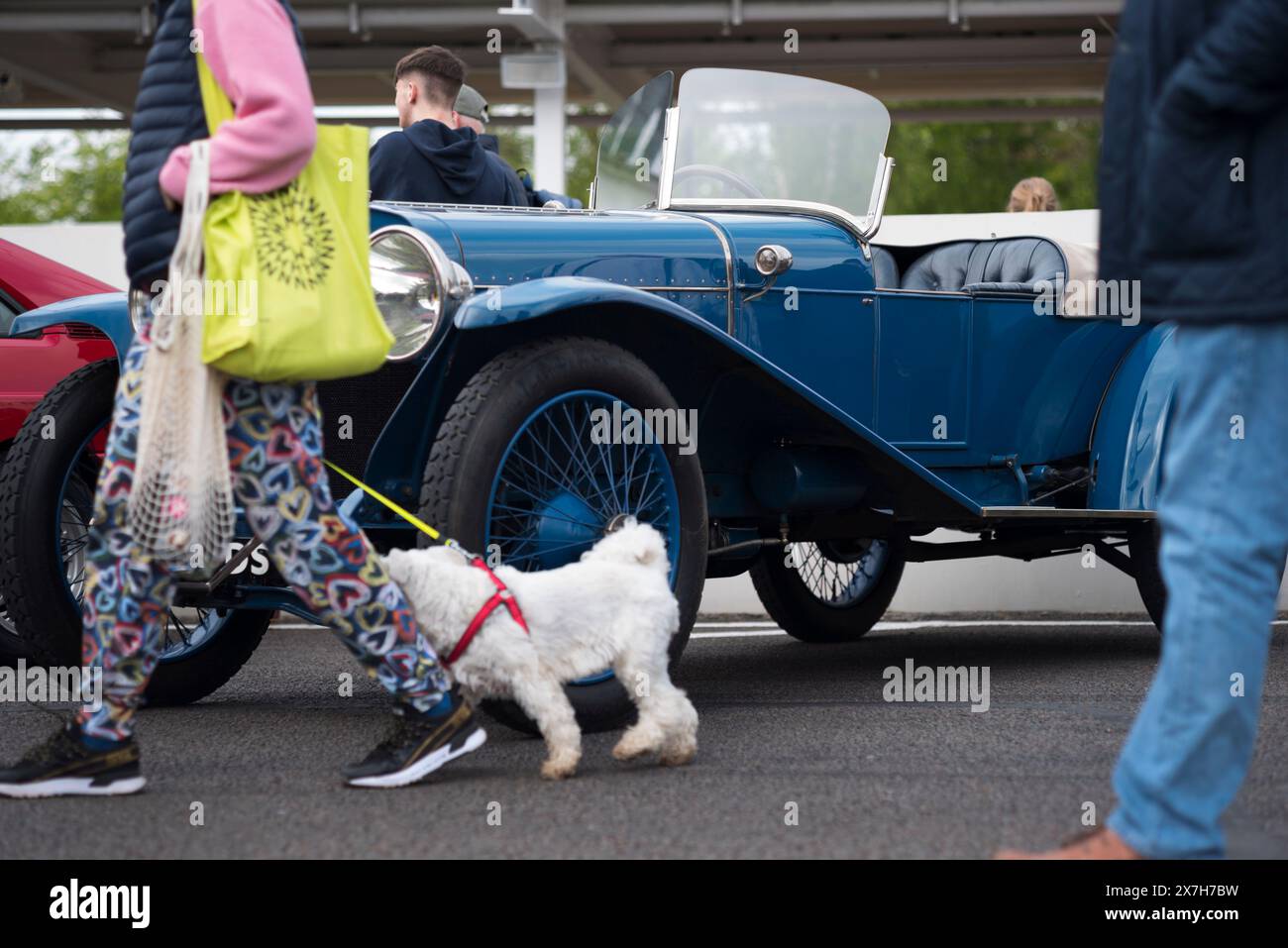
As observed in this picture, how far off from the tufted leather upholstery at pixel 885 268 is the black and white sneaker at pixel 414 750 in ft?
11.1

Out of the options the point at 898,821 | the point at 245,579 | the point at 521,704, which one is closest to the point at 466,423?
the point at 521,704

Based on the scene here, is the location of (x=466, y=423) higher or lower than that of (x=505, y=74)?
lower

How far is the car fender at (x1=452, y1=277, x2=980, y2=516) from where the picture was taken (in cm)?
410

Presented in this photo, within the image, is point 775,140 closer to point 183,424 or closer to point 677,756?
point 677,756

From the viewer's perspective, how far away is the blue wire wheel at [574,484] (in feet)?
14.2

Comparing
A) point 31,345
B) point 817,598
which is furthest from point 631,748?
point 31,345

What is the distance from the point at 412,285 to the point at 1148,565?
349cm

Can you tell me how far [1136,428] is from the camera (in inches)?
237

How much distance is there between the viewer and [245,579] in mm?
4727

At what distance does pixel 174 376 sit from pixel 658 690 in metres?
1.38

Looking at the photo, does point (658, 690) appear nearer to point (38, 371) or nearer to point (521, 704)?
point (521, 704)

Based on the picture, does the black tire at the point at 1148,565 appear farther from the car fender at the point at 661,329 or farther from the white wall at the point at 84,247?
the white wall at the point at 84,247

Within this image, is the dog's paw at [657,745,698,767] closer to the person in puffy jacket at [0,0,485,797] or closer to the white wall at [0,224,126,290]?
the person in puffy jacket at [0,0,485,797]
